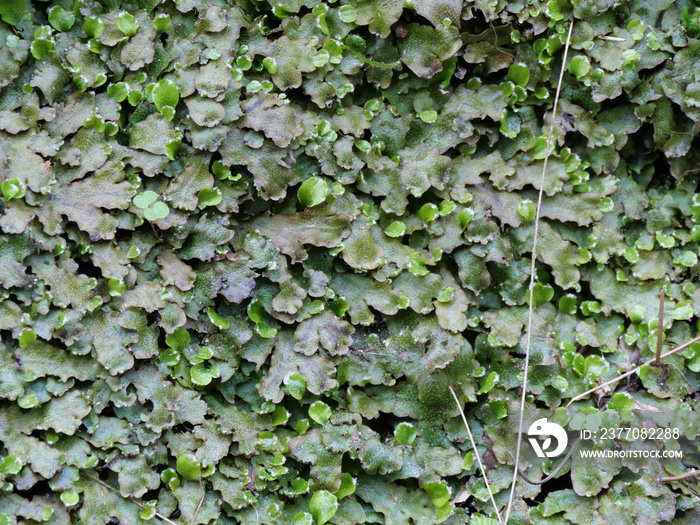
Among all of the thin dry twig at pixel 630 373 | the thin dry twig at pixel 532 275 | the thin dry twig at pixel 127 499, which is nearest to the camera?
the thin dry twig at pixel 127 499

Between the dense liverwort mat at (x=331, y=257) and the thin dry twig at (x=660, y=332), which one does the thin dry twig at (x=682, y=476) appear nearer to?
the dense liverwort mat at (x=331, y=257)

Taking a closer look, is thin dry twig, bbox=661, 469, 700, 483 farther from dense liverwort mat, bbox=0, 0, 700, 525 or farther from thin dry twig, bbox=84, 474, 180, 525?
thin dry twig, bbox=84, 474, 180, 525

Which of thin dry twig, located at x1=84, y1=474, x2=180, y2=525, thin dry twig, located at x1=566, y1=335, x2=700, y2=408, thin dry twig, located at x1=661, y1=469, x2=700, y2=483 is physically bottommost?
thin dry twig, located at x1=84, y1=474, x2=180, y2=525

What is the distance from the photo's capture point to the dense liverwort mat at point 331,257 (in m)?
2.15

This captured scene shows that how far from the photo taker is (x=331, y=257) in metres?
2.48

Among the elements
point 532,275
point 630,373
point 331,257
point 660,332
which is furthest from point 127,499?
point 660,332

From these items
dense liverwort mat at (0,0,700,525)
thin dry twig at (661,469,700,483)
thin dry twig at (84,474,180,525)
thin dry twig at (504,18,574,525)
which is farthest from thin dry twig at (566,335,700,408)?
thin dry twig at (84,474,180,525)

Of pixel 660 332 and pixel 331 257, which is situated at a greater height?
pixel 331 257

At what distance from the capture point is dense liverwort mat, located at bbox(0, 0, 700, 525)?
2.15 m

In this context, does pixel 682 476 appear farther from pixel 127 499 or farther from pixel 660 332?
pixel 127 499

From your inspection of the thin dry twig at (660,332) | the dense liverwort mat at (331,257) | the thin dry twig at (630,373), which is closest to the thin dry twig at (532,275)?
the dense liverwort mat at (331,257)

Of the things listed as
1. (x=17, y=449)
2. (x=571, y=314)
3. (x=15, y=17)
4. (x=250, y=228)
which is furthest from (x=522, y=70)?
(x=17, y=449)

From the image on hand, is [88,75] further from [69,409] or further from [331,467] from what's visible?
[331,467]

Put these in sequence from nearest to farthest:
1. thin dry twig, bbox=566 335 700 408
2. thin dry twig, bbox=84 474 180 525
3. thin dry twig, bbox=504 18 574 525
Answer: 1. thin dry twig, bbox=84 474 180 525
2. thin dry twig, bbox=504 18 574 525
3. thin dry twig, bbox=566 335 700 408
